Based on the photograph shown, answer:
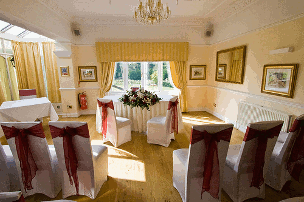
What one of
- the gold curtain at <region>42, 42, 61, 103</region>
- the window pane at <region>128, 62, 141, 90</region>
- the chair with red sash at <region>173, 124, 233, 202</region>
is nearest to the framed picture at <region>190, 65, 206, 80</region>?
the window pane at <region>128, 62, 141, 90</region>

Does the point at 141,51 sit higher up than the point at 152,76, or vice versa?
the point at 141,51

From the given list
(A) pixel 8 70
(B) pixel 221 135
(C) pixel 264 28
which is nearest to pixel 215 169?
(B) pixel 221 135

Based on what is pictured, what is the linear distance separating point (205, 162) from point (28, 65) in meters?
7.00

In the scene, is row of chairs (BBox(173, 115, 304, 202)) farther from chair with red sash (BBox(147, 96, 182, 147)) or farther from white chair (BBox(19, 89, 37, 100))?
white chair (BBox(19, 89, 37, 100))

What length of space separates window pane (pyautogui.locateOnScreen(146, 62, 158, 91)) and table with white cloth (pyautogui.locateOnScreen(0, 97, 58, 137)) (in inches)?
138

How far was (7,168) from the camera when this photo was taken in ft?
6.88

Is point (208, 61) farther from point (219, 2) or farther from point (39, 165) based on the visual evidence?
point (39, 165)

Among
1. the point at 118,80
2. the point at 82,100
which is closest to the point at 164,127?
the point at 118,80

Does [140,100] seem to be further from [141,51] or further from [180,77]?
[180,77]

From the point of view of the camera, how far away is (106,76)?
5.99 meters

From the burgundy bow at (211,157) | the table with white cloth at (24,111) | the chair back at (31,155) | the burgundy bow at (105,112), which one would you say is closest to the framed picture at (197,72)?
the burgundy bow at (105,112)

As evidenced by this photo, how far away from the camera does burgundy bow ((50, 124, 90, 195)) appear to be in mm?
1863

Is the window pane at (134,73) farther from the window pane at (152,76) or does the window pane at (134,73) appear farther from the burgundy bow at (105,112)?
the burgundy bow at (105,112)

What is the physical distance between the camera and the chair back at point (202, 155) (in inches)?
66.7
